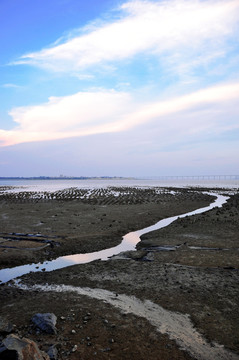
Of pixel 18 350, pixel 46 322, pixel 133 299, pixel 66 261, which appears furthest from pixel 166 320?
pixel 66 261

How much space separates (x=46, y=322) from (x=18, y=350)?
7.67ft

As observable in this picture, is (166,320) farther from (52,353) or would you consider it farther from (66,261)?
(66,261)

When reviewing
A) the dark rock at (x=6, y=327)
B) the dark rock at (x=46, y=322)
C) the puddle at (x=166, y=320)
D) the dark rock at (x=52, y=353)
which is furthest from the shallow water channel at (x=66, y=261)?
the dark rock at (x=52, y=353)

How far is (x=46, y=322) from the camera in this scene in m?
7.48

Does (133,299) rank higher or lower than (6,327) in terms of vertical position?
lower

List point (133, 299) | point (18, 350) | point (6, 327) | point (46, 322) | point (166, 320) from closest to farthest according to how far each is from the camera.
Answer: point (18, 350), point (6, 327), point (46, 322), point (166, 320), point (133, 299)

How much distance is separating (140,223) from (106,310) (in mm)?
17533

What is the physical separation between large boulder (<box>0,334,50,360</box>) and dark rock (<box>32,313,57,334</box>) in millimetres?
1601

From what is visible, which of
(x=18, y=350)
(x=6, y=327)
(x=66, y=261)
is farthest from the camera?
(x=66, y=261)

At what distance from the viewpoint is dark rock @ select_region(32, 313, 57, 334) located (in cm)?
732

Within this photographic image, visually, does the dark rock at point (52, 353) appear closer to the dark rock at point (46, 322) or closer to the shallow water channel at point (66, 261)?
the dark rock at point (46, 322)

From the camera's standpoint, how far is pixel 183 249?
1619 cm

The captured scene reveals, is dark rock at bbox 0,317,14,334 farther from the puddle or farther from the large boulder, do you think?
the puddle

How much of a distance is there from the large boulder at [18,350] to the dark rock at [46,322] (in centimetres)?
160
